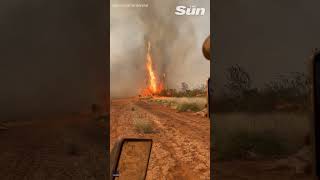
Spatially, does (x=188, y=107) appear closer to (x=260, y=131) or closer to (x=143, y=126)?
(x=143, y=126)

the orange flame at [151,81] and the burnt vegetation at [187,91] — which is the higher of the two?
the orange flame at [151,81]

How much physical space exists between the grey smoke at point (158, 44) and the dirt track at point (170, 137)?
0.48 feet

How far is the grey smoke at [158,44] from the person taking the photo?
2.46 metres

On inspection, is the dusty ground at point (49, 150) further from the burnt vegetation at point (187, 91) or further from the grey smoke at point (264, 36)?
Result: the grey smoke at point (264, 36)

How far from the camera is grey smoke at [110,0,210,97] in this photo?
2.46 m

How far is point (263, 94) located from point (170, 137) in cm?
76

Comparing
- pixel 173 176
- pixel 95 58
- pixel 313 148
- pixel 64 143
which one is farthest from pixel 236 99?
pixel 313 148

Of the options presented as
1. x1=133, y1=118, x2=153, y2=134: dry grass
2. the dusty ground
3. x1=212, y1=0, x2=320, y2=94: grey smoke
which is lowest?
the dusty ground

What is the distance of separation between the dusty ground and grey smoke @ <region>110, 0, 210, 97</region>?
17.1 inches

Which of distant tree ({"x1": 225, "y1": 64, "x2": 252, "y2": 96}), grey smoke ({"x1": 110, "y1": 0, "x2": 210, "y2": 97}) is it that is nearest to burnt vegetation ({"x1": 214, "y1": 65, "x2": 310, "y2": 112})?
distant tree ({"x1": 225, "y1": 64, "x2": 252, "y2": 96})

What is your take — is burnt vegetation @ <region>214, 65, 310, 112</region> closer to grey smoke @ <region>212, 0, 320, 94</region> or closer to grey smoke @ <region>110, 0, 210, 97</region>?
grey smoke @ <region>212, 0, 320, 94</region>

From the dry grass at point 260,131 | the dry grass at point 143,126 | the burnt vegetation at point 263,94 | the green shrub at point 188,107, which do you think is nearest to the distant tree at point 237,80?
the burnt vegetation at point 263,94

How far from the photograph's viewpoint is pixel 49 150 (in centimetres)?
258

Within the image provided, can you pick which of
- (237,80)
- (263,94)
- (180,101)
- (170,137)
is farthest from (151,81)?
(263,94)
